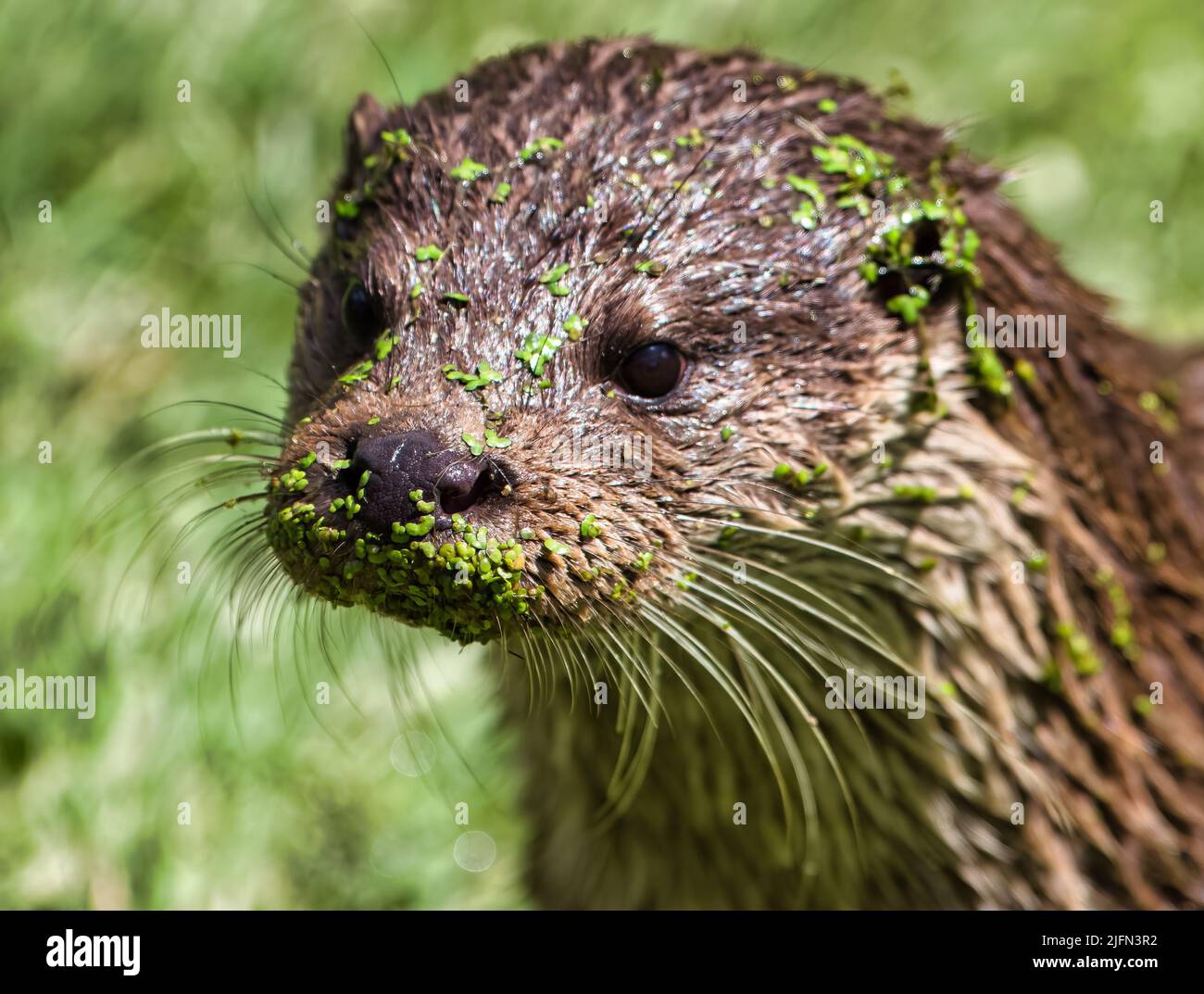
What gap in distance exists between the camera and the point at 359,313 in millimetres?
2520

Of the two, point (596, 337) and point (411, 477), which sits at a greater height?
point (596, 337)

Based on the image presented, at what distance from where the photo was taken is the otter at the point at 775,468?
7.27 feet

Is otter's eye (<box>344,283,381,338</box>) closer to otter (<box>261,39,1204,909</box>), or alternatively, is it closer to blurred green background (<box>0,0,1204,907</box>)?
otter (<box>261,39,1204,909</box>)

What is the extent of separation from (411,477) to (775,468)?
57 centimetres

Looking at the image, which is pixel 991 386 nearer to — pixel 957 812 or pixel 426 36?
pixel 957 812
